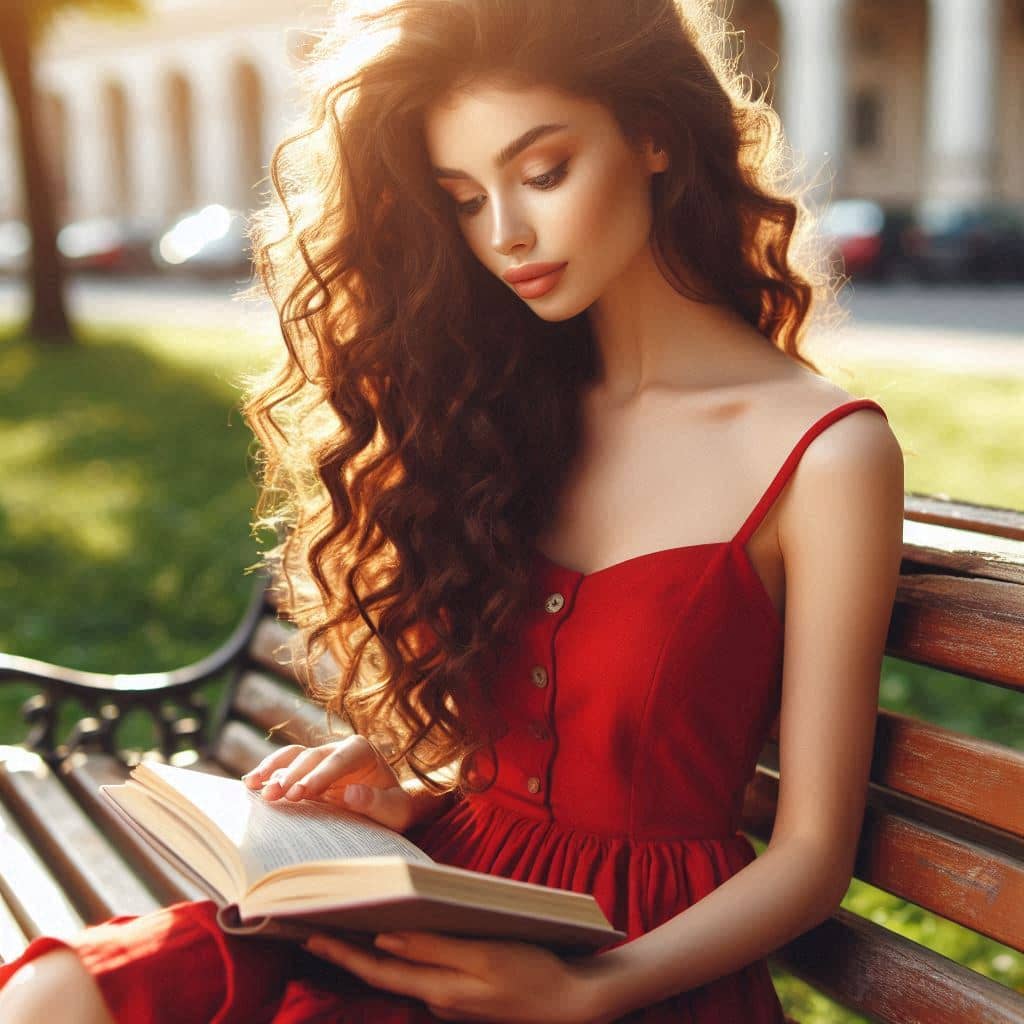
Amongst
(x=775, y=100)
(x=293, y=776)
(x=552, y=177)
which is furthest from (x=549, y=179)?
(x=775, y=100)

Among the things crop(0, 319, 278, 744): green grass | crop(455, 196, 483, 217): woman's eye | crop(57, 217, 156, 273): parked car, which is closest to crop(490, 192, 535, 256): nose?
crop(455, 196, 483, 217): woman's eye

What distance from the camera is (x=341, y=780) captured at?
2146 mm

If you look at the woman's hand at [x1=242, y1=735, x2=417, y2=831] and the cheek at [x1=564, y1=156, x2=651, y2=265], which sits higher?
the cheek at [x1=564, y1=156, x2=651, y2=265]

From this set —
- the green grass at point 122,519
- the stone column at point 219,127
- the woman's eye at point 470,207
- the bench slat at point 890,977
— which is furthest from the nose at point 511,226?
the stone column at point 219,127

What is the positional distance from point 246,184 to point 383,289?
3999cm

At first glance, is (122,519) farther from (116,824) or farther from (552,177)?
(552,177)

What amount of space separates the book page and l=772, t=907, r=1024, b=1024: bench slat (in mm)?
647

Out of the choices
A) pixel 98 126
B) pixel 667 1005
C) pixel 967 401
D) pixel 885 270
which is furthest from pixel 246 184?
pixel 667 1005

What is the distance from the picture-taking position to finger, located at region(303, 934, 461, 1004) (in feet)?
5.41

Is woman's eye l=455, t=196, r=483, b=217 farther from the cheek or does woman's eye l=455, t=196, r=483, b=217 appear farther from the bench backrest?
the bench backrest

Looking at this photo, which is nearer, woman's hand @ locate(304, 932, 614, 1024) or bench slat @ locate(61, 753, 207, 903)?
woman's hand @ locate(304, 932, 614, 1024)


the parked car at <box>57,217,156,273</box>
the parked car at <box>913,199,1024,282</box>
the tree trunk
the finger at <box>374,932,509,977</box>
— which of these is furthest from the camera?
the parked car at <box>57,217,156,273</box>

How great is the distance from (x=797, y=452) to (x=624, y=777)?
0.52 meters

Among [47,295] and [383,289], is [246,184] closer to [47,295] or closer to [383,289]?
[47,295]
